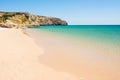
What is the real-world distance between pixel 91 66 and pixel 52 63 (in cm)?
191

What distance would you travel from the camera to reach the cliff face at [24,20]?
74400 mm

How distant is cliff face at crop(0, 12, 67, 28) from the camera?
7440 cm

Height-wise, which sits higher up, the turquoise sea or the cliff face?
the turquoise sea

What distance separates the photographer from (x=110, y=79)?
7344mm

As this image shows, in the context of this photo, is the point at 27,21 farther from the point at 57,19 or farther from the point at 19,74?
the point at 19,74

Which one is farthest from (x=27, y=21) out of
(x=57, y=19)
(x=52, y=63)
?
(x=52, y=63)

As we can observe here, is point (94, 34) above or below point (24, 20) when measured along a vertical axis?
above

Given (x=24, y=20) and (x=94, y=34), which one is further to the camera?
(x=24, y=20)

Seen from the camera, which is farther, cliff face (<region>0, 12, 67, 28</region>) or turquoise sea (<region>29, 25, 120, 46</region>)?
cliff face (<region>0, 12, 67, 28</region>)

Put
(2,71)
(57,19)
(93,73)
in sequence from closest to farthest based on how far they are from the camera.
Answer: (2,71) → (93,73) → (57,19)

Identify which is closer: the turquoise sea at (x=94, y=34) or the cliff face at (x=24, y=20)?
the turquoise sea at (x=94, y=34)

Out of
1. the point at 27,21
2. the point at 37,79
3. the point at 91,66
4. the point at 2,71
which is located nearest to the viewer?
the point at 37,79

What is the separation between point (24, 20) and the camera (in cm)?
9962

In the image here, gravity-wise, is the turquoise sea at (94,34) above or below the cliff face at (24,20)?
above
